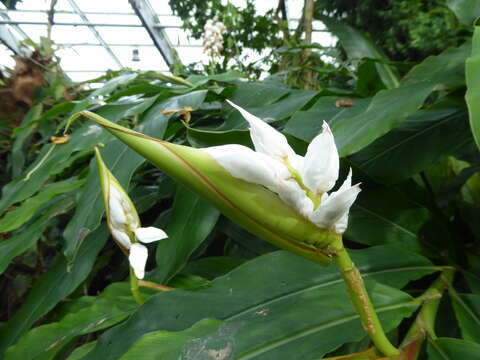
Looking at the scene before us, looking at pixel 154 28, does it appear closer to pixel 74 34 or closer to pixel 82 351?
pixel 74 34

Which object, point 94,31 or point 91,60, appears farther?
point 91,60

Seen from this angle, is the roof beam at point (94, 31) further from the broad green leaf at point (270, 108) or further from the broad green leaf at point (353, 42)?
the broad green leaf at point (270, 108)

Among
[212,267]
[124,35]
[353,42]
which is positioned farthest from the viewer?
[124,35]

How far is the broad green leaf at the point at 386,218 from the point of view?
457mm

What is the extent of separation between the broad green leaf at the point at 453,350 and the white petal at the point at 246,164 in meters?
0.20

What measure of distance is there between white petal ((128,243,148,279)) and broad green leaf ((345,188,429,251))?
245 mm

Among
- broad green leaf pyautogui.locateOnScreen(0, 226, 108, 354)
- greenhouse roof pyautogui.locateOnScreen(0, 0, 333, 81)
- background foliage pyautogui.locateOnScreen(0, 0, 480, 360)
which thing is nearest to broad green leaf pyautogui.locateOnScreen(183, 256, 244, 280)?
background foliage pyautogui.locateOnScreen(0, 0, 480, 360)

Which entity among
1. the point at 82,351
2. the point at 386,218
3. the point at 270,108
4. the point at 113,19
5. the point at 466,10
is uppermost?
the point at 113,19

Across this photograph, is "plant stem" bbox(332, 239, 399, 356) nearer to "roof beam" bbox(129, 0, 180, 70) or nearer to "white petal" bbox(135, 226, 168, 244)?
"white petal" bbox(135, 226, 168, 244)

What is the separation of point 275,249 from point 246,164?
1.18ft

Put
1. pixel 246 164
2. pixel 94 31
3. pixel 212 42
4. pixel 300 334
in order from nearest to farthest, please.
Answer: pixel 246 164 < pixel 300 334 < pixel 212 42 < pixel 94 31

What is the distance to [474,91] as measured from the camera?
27cm

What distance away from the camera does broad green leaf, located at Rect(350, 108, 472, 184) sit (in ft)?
1.56

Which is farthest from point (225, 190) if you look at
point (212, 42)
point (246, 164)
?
point (212, 42)
